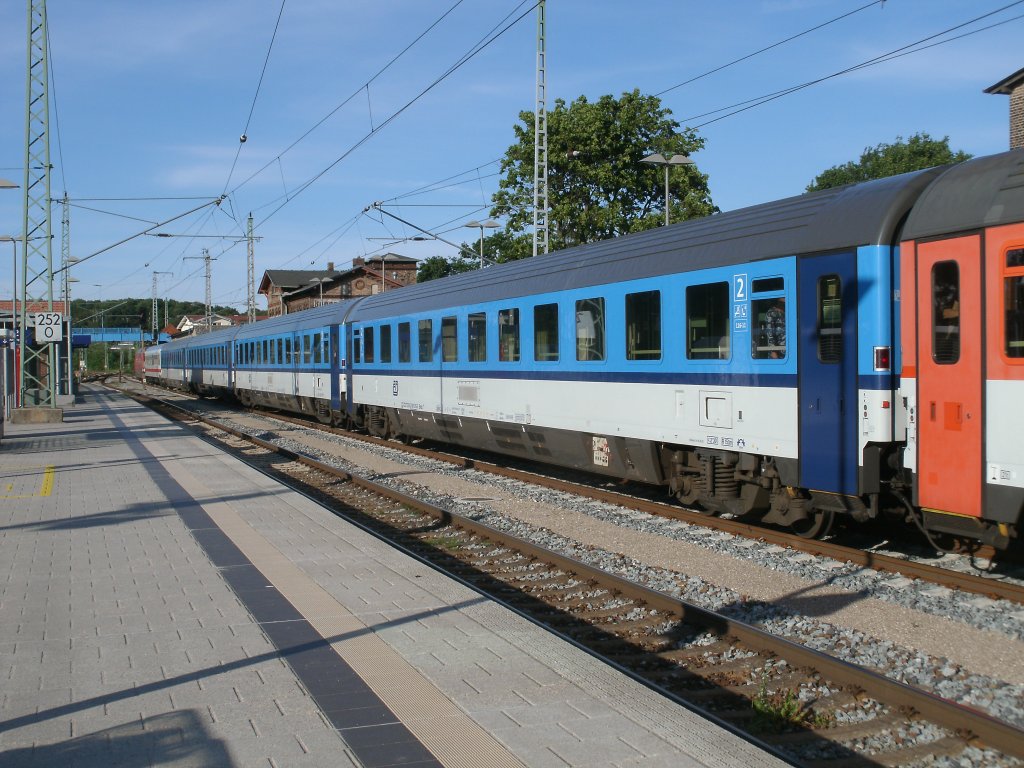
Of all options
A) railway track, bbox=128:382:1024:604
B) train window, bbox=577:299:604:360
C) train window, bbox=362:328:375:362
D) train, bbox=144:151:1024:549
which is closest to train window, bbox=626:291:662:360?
train, bbox=144:151:1024:549

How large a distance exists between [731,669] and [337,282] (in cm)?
9290

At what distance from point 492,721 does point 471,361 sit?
12.4 m

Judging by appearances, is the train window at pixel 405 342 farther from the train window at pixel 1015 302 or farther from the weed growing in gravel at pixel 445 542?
the train window at pixel 1015 302

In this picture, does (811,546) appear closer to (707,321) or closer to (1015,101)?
(707,321)

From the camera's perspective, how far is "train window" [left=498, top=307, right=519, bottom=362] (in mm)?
15297

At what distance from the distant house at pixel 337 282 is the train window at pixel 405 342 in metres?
66.6

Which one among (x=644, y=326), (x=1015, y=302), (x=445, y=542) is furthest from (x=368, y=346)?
(x=1015, y=302)

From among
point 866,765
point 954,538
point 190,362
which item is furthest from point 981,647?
point 190,362

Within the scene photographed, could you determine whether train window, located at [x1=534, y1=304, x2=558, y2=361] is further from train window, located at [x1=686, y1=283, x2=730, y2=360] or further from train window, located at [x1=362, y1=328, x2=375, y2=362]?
train window, located at [x1=362, y1=328, x2=375, y2=362]

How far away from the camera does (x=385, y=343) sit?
71.7ft

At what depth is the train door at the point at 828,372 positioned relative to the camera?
28.1ft

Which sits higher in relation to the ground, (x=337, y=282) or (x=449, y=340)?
(x=337, y=282)

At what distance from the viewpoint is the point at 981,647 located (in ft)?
21.4

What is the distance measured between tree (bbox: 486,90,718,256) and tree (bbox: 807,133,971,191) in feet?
107
